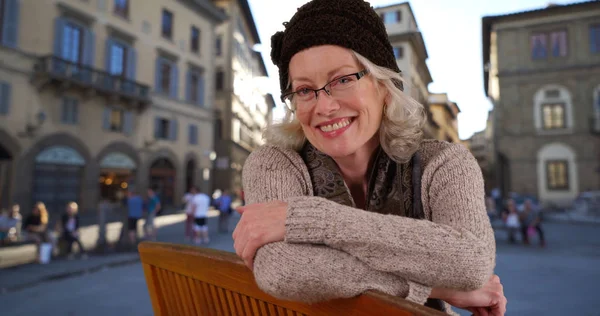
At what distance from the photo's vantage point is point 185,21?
78.4 feet

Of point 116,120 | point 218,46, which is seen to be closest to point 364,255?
point 116,120

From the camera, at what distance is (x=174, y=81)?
23.1 m

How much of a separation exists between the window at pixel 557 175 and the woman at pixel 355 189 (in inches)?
1019

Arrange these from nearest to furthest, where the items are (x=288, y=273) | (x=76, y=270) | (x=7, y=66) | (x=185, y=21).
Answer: (x=288, y=273) → (x=76, y=270) → (x=7, y=66) → (x=185, y=21)

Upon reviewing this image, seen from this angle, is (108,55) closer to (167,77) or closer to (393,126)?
(167,77)

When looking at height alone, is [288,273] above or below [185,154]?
below

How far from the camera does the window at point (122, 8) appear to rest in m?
19.3

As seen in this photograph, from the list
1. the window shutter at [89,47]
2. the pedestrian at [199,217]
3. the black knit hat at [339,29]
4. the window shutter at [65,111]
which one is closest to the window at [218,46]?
the window shutter at [89,47]

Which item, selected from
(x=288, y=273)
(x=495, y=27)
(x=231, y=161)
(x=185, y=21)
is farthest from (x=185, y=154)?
(x=288, y=273)

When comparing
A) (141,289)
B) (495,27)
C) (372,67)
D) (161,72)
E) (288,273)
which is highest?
(495,27)

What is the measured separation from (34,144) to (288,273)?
1796 centimetres

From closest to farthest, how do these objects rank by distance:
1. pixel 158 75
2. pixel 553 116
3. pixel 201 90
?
1. pixel 158 75
2. pixel 553 116
3. pixel 201 90

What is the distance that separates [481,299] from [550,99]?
89.3 feet

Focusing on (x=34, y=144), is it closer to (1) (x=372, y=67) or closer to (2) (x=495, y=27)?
(1) (x=372, y=67)
